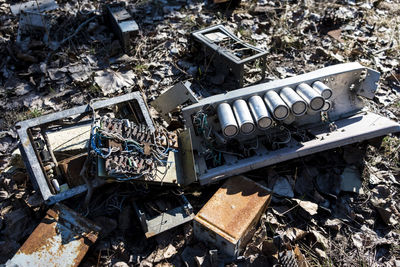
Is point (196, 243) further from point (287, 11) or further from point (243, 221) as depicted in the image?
point (287, 11)

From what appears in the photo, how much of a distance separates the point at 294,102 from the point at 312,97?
187 mm

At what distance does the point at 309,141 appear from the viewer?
3541 millimetres

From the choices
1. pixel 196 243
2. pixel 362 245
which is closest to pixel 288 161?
pixel 362 245

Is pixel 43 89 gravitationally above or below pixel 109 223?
above

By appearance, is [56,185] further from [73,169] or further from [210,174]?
[210,174]

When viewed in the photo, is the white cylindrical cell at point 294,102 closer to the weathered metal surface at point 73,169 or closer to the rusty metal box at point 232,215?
the rusty metal box at point 232,215

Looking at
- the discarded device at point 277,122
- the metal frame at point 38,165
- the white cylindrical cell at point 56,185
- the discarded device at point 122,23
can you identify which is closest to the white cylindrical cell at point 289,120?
the discarded device at point 277,122

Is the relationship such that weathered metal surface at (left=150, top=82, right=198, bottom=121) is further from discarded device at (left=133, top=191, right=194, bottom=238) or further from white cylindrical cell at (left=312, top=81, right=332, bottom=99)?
white cylindrical cell at (left=312, top=81, right=332, bottom=99)

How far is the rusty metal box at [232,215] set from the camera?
2910 mm

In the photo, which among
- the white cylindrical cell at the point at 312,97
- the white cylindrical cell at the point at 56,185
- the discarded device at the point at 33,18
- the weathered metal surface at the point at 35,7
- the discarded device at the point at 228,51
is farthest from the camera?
the weathered metal surface at the point at 35,7

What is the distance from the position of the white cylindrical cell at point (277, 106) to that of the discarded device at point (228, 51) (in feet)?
3.64

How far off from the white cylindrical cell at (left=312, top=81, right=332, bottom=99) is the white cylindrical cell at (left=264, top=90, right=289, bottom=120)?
400 millimetres

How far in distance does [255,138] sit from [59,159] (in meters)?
2.00

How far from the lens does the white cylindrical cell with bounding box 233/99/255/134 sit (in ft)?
10.5
